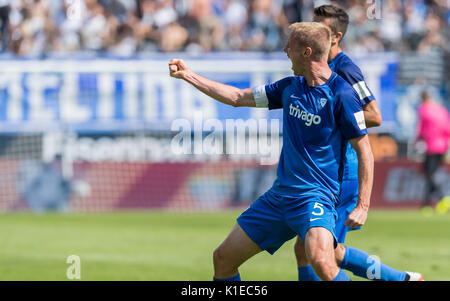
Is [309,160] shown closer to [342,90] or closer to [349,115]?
[349,115]

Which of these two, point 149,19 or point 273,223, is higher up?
point 149,19

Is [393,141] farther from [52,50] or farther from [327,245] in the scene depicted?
[327,245]

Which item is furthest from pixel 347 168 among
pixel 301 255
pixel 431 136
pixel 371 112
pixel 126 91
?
pixel 126 91

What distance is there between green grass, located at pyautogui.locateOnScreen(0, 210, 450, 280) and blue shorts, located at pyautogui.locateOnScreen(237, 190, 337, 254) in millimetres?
2560

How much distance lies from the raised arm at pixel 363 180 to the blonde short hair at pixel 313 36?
689 mm

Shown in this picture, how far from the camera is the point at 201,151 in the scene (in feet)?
58.1

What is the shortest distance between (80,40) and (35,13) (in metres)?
1.30

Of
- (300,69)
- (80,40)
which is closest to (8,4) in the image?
(80,40)

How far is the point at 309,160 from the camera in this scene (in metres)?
5.86

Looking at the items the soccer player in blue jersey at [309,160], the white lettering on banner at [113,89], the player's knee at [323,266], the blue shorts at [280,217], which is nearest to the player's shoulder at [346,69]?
the soccer player in blue jersey at [309,160]

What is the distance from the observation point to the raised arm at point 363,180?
5602mm

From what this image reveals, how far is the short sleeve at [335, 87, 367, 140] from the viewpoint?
18.6 feet

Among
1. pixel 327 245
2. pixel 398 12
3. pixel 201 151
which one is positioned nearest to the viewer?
pixel 327 245
